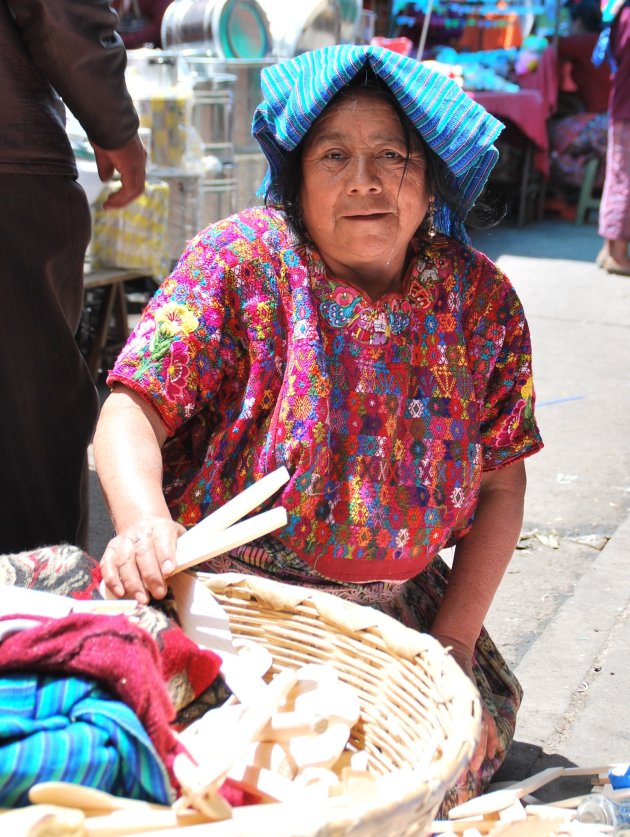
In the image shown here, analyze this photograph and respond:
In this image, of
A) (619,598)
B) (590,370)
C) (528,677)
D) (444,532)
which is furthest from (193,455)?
(590,370)

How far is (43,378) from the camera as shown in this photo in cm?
235

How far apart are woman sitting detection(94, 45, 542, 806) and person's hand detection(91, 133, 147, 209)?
2.36 feet

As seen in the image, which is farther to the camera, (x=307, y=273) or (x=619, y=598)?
(x=619, y=598)

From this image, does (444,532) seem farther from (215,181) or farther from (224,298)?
(215,181)

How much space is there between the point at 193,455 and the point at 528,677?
1092mm

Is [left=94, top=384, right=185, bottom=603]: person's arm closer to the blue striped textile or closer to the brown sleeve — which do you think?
the blue striped textile

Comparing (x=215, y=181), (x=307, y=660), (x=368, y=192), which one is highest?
(x=368, y=192)

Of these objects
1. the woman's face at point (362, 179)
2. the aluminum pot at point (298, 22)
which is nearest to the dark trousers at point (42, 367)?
the woman's face at point (362, 179)

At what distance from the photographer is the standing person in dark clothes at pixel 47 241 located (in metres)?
2.19

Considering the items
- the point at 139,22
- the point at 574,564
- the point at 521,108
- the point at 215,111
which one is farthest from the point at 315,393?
the point at 521,108

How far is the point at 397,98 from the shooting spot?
1709 millimetres

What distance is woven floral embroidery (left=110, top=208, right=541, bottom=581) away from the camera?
1.71m

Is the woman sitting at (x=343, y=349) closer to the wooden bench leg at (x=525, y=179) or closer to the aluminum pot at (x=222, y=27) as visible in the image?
the aluminum pot at (x=222, y=27)

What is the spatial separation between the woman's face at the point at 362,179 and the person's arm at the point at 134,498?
433mm
